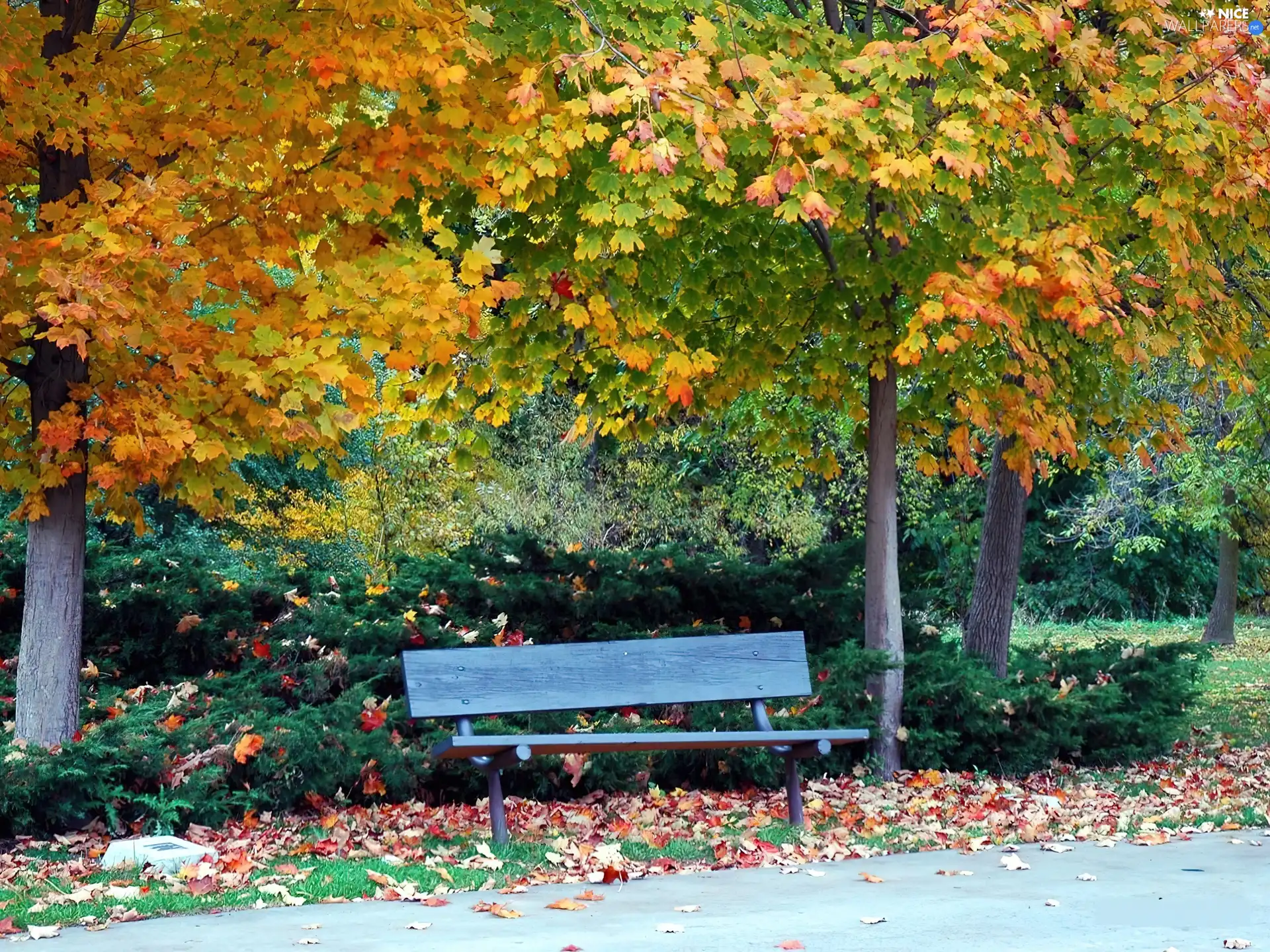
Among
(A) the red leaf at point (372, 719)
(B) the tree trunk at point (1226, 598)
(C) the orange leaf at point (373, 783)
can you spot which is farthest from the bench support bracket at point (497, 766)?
(B) the tree trunk at point (1226, 598)

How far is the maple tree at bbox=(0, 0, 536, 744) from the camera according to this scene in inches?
230

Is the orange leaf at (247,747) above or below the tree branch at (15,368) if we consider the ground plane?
below

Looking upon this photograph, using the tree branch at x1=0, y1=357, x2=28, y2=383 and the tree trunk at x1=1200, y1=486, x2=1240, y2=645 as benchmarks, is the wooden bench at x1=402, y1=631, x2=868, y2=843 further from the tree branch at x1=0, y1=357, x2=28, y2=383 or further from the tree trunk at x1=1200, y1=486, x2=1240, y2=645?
the tree trunk at x1=1200, y1=486, x2=1240, y2=645

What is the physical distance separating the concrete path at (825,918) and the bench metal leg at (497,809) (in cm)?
78

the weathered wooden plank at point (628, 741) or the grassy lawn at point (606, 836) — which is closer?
the grassy lawn at point (606, 836)

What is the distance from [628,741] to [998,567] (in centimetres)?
507

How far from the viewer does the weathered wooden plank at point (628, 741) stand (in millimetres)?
5855

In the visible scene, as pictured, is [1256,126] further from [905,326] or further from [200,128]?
[200,128]

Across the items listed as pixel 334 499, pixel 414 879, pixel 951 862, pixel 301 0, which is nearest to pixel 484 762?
pixel 414 879

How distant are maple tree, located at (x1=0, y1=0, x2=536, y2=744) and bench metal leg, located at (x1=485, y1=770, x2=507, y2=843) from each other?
5.19ft

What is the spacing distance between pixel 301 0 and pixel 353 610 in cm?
373

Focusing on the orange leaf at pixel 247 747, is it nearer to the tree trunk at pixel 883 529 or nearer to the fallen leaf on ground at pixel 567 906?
the fallen leaf on ground at pixel 567 906

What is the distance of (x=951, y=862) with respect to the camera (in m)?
5.68

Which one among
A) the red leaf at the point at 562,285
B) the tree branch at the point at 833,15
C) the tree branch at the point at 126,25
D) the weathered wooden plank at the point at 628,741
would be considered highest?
the tree branch at the point at 833,15
